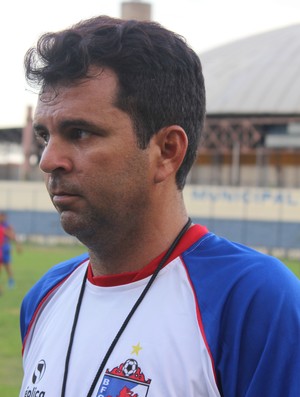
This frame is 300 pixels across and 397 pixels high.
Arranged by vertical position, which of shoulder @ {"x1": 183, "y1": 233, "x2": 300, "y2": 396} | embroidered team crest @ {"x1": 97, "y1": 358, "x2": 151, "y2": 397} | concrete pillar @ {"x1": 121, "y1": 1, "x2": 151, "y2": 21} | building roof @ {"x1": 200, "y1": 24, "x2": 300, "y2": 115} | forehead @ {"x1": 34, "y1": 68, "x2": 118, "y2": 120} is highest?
forehead @ {"x1": 34, "y1": 68, "x2": 118, "y2": 120}

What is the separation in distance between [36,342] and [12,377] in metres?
6.40

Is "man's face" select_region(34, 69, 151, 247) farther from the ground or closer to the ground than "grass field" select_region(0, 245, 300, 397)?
farther from the ground

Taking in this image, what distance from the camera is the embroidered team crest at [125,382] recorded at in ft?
7.29

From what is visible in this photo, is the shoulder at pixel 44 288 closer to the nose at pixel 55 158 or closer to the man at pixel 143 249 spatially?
the man at pixel 143 249

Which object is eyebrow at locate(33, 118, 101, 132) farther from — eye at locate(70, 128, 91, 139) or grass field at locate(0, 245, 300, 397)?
grass field at locate(0, 245, 300, 397)

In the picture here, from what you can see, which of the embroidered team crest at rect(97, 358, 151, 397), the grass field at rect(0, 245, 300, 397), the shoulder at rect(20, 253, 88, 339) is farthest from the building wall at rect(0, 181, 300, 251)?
the embroidered team crest at rect(97, 358, 151, 397)

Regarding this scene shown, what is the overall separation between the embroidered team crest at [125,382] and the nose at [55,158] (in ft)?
1.76

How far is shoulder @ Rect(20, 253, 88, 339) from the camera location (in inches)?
109

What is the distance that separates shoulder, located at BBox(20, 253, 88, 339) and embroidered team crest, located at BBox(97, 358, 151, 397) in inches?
21.1

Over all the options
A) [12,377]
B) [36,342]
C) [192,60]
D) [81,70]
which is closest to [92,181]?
[81,70]

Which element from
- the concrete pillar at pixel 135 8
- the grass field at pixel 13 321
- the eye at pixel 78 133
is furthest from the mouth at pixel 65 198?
the concrete pillar at pixel 135 8

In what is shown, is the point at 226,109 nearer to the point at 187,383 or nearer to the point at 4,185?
the point at 4,185

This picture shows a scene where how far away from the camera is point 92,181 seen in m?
2.31

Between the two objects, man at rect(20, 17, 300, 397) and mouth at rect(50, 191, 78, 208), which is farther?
mouth at rect(50, 191, 78, 208)
